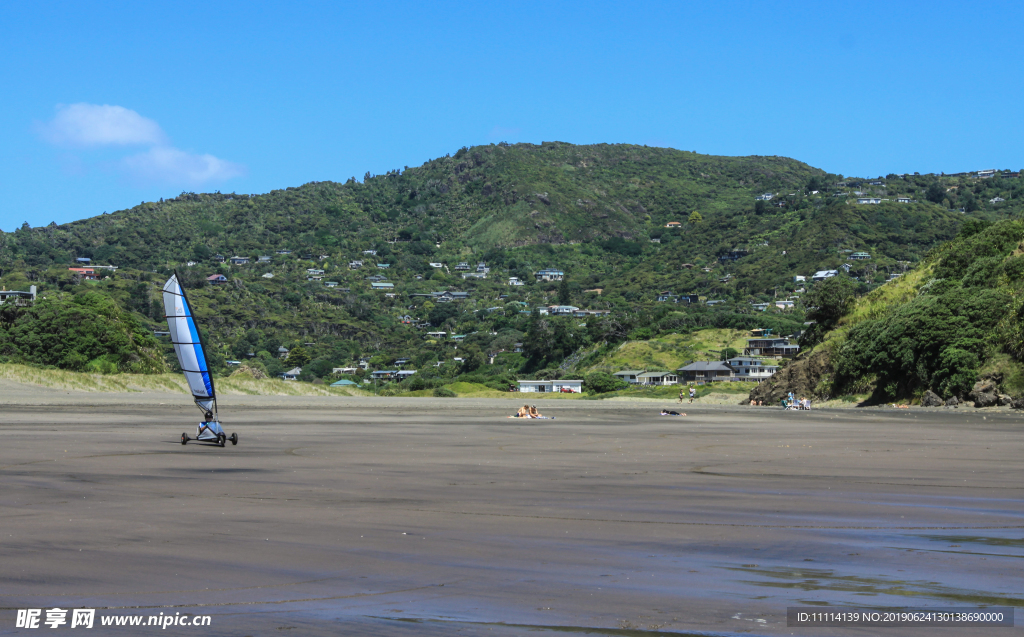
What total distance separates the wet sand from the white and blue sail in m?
1.82

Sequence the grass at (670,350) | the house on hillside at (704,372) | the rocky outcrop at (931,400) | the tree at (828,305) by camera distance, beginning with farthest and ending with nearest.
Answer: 1. the grass at (670,350)
2. the house on hillside at (704,372)
3. the tree at (828,305)
4. the rocky outcrop at (931,400)

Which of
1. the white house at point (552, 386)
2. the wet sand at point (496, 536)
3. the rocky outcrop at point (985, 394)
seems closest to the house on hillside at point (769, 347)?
the white house at point (552, 386)

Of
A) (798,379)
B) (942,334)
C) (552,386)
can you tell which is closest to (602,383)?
(552,386)

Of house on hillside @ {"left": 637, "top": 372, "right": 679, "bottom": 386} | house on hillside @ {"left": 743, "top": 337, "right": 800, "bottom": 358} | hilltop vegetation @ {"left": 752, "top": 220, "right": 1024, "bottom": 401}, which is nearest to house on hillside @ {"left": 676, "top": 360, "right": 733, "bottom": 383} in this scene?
house on hillside @ {"left": 637, "top": 372, "right": 679, "bottom": 386}

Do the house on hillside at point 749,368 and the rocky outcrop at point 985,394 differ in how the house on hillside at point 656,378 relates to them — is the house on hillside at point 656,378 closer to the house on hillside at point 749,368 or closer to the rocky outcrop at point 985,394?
the house on hillside at point 749,368

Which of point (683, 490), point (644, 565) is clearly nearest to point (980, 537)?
point (644, 565)

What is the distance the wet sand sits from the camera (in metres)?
5.91

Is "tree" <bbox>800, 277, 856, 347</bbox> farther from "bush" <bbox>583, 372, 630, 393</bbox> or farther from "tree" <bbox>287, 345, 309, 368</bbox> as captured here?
"tree" <bbox>287, 345, 309, 368</bbox>

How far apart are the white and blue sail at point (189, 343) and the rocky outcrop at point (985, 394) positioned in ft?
123

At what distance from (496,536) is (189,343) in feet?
46.0

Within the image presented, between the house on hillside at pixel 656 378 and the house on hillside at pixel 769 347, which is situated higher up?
the house on hillside at pixel 769 347

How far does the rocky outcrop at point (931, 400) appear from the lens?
47.7 m

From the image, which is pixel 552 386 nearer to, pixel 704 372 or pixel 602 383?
pixel 602 383

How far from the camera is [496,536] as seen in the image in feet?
28.2
